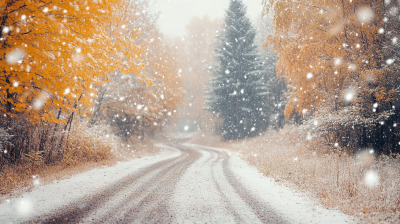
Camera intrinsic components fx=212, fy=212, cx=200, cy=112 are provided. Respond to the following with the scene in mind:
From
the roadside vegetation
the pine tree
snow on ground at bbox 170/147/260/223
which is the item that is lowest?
snow on ground at bbox 170/147/260/223

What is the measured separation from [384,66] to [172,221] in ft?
26.9

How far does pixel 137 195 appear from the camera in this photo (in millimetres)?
5004

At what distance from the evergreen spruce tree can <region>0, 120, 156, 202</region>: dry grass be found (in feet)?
50.4

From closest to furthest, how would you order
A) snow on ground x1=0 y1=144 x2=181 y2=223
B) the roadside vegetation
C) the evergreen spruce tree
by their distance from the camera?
snow on ground x1=0 y1=144 x2=181 y2=223 → the roadside vegetation → the evergreen spruce tree

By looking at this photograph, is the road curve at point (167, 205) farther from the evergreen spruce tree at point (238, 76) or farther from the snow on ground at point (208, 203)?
the evergreen spruce tree at point (238, 76)

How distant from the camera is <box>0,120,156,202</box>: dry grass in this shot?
5.27 meters

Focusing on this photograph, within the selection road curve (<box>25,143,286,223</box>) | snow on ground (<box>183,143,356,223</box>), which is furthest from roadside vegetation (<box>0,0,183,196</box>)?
snow on ground (<box>183,143,356,223</box>)

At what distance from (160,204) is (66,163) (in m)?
5.45

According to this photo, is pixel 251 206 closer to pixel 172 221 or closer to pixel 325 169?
pixel 172 221

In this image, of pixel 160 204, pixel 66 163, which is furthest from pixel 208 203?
pixel 66 163

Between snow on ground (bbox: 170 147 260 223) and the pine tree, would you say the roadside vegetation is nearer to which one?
snow on ground (bbox: 170 147 260 223)

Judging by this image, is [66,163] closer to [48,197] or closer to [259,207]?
[48,197]

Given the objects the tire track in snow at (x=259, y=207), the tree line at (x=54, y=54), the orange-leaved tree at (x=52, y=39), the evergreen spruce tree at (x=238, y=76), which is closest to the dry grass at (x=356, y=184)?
the tire track in snow at (x=259, y=207)

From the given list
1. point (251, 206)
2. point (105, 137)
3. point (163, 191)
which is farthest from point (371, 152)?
point (105, 137)
